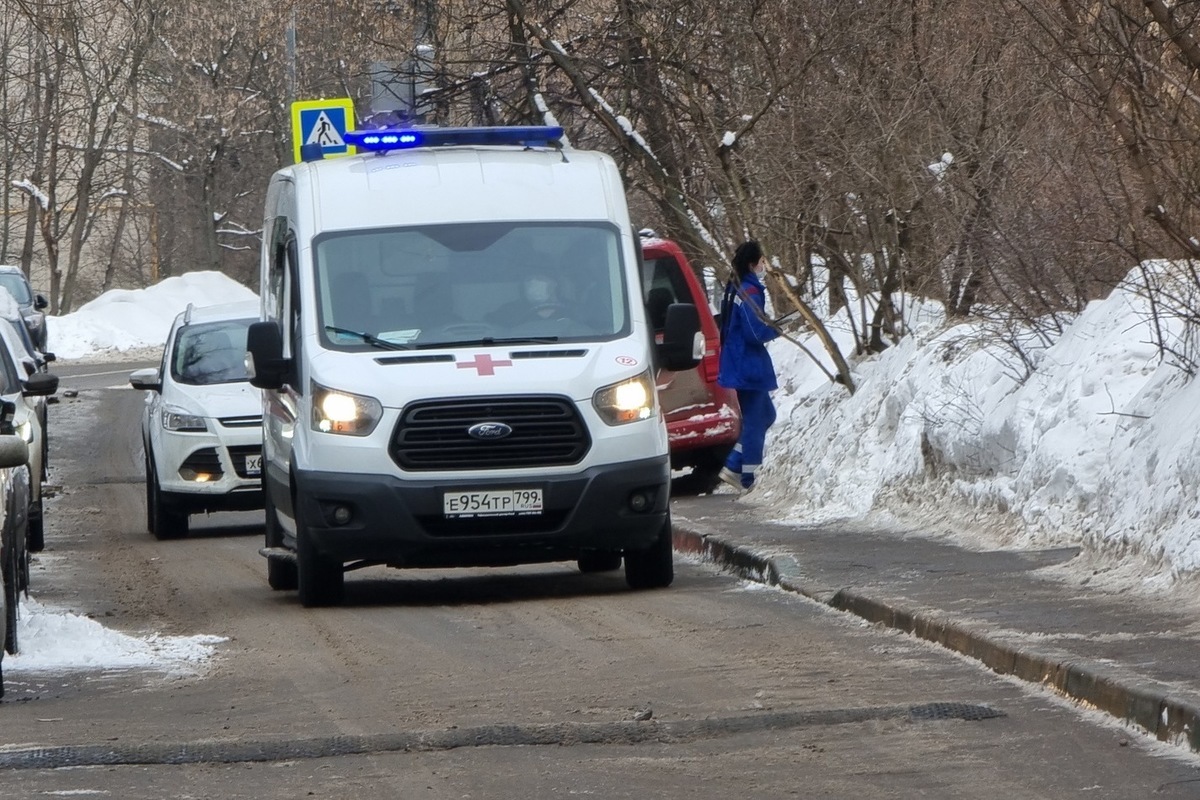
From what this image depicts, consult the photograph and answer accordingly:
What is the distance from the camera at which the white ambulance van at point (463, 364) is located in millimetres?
10664

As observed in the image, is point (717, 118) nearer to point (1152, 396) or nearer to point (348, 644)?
point (1152, 396)

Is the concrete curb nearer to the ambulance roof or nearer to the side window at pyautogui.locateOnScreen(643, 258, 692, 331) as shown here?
the ambulance roof

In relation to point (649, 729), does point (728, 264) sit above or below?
above

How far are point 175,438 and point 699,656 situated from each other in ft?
26.9

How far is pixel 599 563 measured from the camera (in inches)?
499

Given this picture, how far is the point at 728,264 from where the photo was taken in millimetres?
17062

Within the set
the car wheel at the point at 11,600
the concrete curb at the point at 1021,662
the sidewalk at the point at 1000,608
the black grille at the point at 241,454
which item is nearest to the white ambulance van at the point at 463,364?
the concrete curb at the point at 1021,662

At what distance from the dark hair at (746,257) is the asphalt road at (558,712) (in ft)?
14.8

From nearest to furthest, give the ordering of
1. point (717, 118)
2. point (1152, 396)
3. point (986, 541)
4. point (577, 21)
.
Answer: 1. point (1152, 396)
2. point (986, 541)
3. point (717, 118)
4. point (577, 21)

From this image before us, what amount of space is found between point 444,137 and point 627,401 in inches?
86.8

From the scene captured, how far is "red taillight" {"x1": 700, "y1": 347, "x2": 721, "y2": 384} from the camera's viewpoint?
53.1 ft

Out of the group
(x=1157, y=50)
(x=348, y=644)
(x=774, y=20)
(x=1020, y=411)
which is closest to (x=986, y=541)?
(x=1020, y=411)

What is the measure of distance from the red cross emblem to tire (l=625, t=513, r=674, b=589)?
1293 millimetres

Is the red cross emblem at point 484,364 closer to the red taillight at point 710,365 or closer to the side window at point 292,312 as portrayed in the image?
the side window at point 292,312
